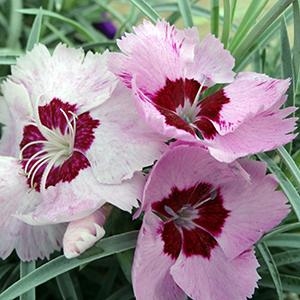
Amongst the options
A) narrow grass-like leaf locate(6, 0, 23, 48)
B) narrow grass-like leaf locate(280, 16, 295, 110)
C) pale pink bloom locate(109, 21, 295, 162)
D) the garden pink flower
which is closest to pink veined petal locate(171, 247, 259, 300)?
the garden pink flower

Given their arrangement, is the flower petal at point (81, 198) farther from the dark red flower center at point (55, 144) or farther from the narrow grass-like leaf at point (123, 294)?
the narrow grass-like leaf at point (123, 294)

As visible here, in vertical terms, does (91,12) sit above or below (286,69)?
below

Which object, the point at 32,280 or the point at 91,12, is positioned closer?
the point at 32,280

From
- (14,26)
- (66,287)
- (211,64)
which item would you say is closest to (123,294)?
(66,287)

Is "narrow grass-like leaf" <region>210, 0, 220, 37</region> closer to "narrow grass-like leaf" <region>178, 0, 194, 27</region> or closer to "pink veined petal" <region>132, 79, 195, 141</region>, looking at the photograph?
"narrow grass-like leaf" <region>178, 0, 194, 27</region>

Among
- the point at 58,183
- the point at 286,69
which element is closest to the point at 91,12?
the point at 286,69

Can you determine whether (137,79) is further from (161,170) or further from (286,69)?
(286,69)

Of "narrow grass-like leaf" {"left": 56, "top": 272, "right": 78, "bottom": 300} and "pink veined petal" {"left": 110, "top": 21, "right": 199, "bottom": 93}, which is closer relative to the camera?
"pink veined petal" {"left": 110, "top": 21, "right": 199, "bottom": 93}
